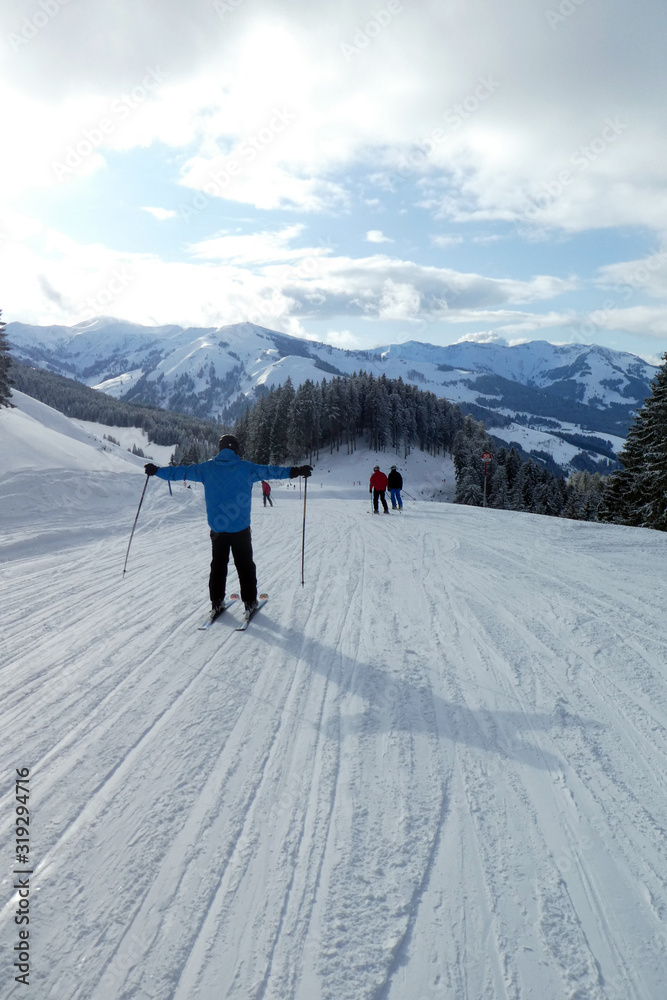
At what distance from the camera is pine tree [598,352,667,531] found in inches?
972

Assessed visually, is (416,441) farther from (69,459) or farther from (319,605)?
(319,605)

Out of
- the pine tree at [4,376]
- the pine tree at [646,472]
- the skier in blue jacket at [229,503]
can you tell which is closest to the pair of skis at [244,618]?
the skier in blue jacket at [229,503]

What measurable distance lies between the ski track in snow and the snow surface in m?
0.01

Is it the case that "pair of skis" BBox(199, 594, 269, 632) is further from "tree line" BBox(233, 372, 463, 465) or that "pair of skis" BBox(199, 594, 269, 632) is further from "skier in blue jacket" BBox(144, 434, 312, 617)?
"tree line" BBox(233, 372, 463, 465)

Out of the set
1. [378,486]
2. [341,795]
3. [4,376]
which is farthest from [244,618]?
[4,376]

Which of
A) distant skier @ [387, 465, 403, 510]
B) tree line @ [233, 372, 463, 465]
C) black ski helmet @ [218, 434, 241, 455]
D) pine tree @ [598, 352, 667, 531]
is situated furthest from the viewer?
tree line @ [233, 372, 463, 465]

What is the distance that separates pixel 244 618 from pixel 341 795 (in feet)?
11.2

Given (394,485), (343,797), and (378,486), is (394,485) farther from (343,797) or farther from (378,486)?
(343,797)

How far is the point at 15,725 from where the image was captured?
3.88 m

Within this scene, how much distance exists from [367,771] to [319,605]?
359 centimetres

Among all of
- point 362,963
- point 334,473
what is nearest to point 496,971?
point 362,963

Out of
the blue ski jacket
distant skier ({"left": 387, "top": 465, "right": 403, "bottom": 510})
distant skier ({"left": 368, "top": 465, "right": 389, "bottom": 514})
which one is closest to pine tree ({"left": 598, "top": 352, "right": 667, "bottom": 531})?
distant skier ({"left": 387, "top": 465, "right": 403, "bottom": 510})

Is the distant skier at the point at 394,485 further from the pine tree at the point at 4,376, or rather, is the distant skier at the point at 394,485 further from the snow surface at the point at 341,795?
the pine tree at the point at 4,376

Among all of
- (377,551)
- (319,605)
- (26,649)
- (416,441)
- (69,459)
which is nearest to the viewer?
(26,649)
